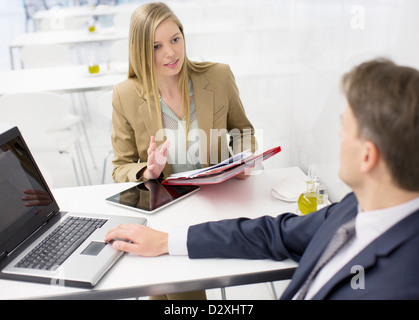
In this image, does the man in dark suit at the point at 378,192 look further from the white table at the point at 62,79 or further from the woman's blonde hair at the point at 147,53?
the white table at the point at 62,79

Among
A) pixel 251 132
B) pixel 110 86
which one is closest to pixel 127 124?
pixel 251 132

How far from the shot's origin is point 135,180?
167 centimetres

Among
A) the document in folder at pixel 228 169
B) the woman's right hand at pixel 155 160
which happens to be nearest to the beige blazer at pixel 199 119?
the woman's right hand at pixel 155 160

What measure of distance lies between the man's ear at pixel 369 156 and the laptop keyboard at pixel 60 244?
80 cm

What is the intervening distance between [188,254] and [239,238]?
146 mm

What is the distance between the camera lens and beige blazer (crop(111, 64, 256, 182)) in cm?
182

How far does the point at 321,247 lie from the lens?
95 centimetres

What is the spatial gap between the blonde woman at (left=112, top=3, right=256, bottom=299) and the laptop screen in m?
0.48

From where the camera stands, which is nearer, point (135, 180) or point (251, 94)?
point (135, 180)

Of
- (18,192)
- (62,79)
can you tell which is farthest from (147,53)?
(62,79)

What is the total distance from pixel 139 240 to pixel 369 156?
670 millimetres

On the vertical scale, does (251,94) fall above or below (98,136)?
above

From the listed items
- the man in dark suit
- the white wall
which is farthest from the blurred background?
the man in dark suit
